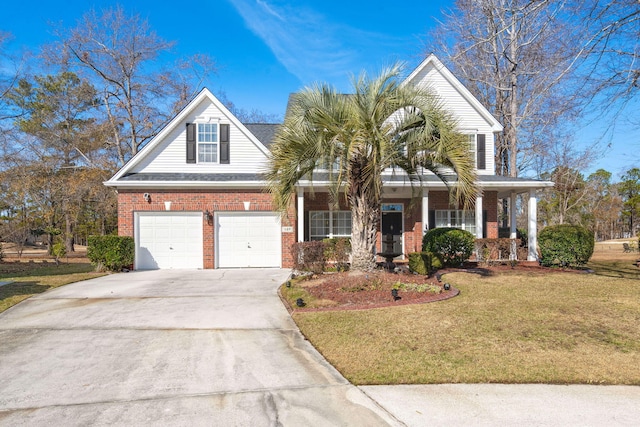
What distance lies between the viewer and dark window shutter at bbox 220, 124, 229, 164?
50.6 ft

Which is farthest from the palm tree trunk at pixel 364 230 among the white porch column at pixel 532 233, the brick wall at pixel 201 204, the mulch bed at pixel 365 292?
the white porch column at pixel 532 233

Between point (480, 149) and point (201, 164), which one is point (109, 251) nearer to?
point (201, 164)

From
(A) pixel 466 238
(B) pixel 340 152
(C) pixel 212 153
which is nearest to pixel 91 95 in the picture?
(C) pixel 212 153

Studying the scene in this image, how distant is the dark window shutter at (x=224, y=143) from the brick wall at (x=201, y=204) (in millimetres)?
1632

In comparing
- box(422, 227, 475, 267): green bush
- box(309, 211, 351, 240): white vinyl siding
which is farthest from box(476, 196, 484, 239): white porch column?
box(309, 211, 351, 240): white vinyl siding

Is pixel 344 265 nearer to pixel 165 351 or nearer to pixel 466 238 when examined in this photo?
pixel 466 238

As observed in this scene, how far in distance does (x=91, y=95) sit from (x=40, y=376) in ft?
88.8

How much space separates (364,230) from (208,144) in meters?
8.71

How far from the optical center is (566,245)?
1282cm

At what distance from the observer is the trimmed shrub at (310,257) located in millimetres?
11805

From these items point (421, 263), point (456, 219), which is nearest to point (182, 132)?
point (421, 263)

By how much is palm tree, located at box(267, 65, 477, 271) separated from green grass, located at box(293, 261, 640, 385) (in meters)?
2.73

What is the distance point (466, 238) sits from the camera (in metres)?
13.1

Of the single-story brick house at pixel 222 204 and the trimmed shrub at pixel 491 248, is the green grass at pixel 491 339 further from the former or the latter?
the single-story brick house at pixel 222 204
